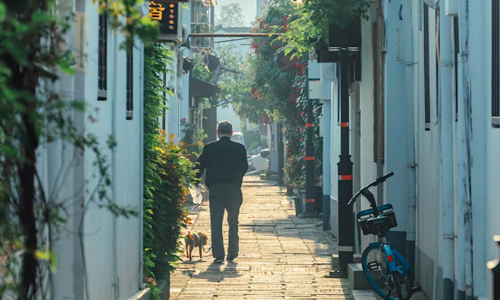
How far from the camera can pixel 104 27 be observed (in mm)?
6559

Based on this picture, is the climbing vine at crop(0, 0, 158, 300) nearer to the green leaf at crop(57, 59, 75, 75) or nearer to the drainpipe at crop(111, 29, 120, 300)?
the green leaf at crop(57, 59, 75, 75)

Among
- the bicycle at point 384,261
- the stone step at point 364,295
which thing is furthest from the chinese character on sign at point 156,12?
the stone step at point 364,295

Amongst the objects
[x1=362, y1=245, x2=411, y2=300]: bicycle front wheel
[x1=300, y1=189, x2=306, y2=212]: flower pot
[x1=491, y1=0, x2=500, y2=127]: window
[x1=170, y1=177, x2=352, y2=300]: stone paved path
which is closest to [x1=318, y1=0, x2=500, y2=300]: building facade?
[x1=491, y1=0, x2=500, y2=127]: window

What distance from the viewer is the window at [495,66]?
5.95 meters

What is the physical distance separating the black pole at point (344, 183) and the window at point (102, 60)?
4.37 m

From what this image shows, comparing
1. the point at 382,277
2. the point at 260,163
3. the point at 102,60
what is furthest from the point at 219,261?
the point at 260,163

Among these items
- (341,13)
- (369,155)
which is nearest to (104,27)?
(341,13)

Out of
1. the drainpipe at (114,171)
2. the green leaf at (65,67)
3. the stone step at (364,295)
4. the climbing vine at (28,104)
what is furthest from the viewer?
A: the stone step at (364,295)

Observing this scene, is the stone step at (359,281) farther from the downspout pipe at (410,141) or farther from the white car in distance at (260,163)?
the white car in distance at (260,163)

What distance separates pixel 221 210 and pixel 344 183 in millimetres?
2347

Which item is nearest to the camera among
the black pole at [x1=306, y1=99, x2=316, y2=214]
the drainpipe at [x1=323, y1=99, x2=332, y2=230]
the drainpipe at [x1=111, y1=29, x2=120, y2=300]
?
the drainpipe at [x1=111, y1=29, x2=120, y2=300]

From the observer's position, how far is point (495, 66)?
6.07 m

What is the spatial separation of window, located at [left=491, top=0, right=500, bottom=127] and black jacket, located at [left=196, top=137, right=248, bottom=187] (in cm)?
658

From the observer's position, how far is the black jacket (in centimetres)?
1240
